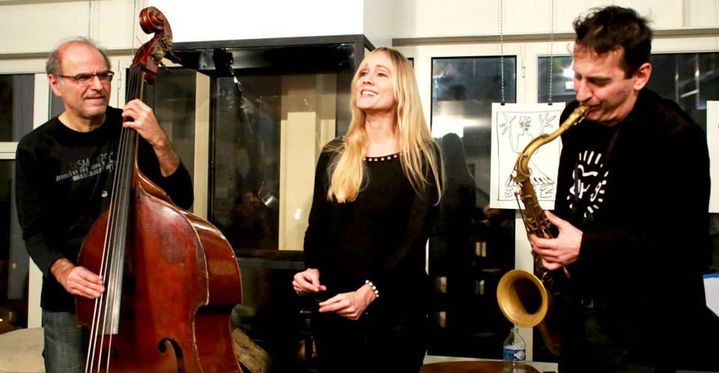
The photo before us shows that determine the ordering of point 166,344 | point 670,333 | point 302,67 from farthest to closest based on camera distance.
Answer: point 302,67
point 166,344
point 670,333

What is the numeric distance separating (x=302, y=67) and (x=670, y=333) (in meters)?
1.91

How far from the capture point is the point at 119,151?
172 cm

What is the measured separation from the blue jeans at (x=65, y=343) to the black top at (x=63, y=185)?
0.11ft

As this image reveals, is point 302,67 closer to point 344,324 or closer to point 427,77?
point 427,77

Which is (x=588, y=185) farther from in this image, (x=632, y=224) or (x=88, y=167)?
(x=88, y=167)

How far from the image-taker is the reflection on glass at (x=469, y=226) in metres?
2.83

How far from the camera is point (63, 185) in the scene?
5.93 feet

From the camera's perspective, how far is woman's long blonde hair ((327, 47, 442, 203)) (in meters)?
1.73

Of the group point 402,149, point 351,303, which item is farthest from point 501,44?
point 351,303

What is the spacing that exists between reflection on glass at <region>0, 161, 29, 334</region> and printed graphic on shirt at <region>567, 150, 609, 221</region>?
3.08 m

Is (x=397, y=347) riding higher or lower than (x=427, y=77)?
lower

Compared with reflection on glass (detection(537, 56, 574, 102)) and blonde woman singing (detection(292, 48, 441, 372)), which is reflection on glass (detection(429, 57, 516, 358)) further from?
blonde woman singing (detection(292, 48, 441, 372))

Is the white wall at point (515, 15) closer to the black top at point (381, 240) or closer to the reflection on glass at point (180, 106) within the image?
the reflection on glass at point (180, 106)

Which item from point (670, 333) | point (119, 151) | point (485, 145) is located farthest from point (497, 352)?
point (119, 151)
